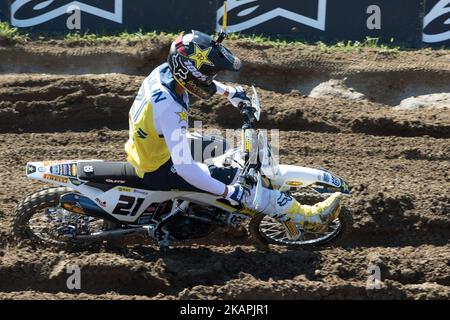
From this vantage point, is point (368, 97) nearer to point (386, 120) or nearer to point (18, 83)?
point (386, 120)

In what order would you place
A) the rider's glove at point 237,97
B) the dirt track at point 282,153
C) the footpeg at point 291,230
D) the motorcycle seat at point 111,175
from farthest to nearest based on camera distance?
1. the rider's glove at point 237,97
2. the footpeg at point 291,230
3. the motorcycle seat at point 111,175
4. the dirt track at point 282,153

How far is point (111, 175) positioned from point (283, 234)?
5.40ft

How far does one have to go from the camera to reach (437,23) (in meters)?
12.2

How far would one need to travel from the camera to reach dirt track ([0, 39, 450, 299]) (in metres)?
6.86

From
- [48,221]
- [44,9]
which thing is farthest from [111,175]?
[44,9]

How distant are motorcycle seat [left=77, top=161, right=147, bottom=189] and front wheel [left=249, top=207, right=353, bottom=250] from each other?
1.13 meters

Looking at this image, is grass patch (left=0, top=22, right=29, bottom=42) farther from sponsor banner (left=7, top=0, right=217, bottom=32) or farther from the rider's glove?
the rider's glove

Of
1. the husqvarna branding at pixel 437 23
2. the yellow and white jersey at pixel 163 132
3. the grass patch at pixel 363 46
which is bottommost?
the yellow and white jersey at pixel 163 132

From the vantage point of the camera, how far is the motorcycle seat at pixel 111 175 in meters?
7.04

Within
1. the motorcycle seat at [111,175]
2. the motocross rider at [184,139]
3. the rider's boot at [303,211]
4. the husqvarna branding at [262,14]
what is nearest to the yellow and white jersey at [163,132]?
the motocross rider at [184,139]

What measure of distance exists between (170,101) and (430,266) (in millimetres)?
2592

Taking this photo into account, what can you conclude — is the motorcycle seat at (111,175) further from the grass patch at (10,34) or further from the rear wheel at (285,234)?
the grass patch at (10,34)

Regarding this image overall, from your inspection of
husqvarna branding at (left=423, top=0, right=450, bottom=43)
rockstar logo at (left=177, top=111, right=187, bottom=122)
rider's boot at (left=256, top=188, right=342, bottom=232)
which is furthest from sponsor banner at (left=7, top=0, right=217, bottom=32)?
rockstar logo at (left=177, top=111, right=187, bottom=122)

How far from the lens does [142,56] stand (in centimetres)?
1178
